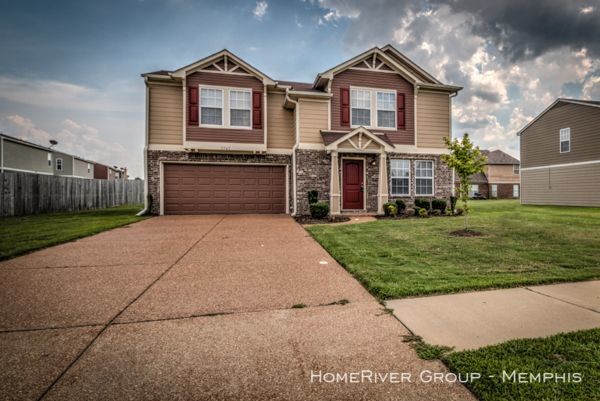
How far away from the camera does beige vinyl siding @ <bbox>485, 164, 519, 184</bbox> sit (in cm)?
3628

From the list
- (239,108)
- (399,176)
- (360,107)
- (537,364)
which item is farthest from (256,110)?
(537,364)

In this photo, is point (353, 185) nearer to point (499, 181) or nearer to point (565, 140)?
point (565, 140)

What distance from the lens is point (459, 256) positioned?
495 cm

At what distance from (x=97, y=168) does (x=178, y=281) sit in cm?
4981

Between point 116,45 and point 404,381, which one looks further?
point 116,45

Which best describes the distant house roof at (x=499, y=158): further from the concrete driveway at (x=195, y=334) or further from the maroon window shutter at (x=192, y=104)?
the concrete driveway at (x=195, y=334)

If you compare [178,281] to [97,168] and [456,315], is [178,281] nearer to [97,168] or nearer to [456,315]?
[456,315]

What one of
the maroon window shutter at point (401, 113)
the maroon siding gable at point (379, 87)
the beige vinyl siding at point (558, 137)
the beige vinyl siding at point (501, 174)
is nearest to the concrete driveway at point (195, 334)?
the maroon siding gable at point (379, 87)

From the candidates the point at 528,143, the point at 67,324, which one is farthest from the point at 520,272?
the point at 528,143

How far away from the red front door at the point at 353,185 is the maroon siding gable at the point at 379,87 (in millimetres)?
1696

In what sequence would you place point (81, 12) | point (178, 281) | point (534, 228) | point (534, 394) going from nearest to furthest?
point (534, 394)
point (178, 281)
point (534, 228)
point (81, 12)

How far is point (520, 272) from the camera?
3.95 metres

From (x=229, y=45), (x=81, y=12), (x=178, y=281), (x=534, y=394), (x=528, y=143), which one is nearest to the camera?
(x=534, y=394)

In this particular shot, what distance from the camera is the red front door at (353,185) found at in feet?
40.1
